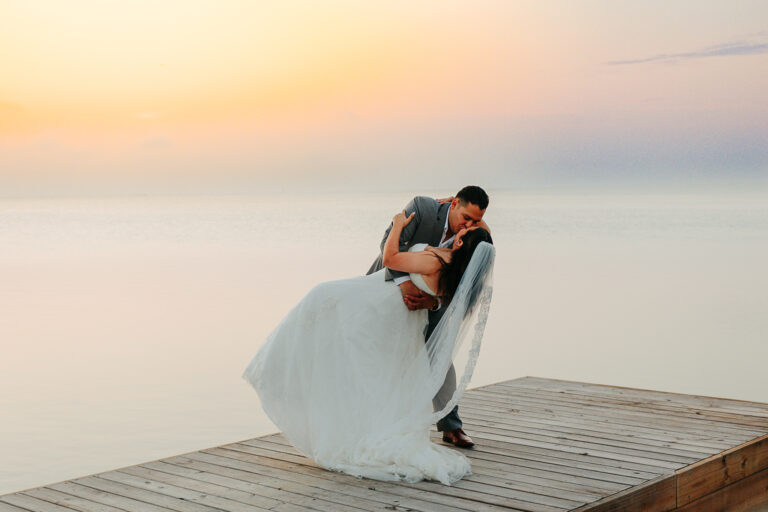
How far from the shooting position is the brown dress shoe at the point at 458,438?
4.91 m

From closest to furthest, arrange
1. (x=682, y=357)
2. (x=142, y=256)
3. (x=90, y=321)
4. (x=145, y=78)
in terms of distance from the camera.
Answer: (x=682, y=357) → (x=90, y=321) → (x=142, y=256) → (x=145, y=78)

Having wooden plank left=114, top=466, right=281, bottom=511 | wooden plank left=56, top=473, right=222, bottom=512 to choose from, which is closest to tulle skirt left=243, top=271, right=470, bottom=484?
wooden plank left=114, top=466, right=281, bottom=511

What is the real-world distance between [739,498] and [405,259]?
2.37 m

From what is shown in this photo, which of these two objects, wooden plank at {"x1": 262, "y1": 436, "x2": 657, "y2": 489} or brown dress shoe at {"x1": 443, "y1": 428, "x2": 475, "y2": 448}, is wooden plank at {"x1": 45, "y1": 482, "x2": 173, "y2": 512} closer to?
wooden plank at {"x1": 262, "y1": 436, "x2": 657, "y2": 489}

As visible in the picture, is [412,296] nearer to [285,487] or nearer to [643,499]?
[285,487]

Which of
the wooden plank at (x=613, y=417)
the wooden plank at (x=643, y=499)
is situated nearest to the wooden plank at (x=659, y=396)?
the wooden plank at (x=613, y=417)

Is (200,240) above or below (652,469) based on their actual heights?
above

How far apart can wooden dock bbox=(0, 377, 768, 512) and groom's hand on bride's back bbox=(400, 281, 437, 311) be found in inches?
33.9

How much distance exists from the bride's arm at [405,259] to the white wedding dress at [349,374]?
0.18 ft

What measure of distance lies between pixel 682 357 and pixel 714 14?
2440 cm

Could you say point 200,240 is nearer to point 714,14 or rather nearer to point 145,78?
point 145,78

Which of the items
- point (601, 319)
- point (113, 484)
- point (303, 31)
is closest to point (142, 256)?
point (303, 31)

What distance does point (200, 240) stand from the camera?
38094 millimetres

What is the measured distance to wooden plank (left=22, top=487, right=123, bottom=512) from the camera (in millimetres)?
3938
